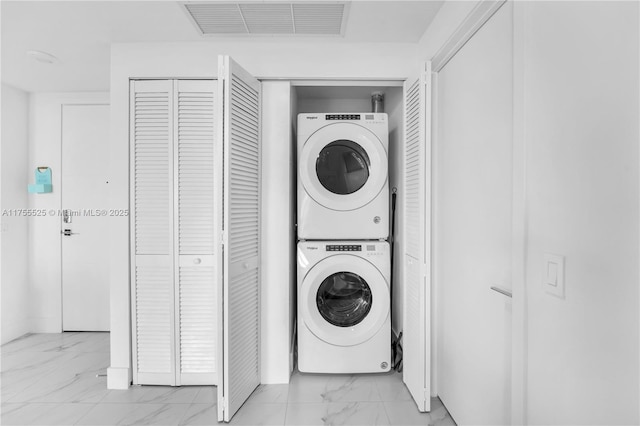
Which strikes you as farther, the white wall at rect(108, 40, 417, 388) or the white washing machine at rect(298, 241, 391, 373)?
the white washing machine at rect(298, 241, 391, 373)

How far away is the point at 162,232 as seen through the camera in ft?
7.50

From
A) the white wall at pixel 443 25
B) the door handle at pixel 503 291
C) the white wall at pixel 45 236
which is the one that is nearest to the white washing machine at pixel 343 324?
the door handle at pixel 503 291

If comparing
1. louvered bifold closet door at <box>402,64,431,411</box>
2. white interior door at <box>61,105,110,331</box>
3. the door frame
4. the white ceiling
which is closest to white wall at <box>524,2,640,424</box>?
the door frame

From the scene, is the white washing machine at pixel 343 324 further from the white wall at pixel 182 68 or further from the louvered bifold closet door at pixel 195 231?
the white wall at pixel 182 68

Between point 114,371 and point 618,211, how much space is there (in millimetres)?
2768

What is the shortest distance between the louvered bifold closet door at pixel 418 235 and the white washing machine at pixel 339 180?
0.86 feet

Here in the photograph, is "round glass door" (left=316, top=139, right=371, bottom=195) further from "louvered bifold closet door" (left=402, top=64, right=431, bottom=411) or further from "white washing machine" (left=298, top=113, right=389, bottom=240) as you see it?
"louvered bifold closet door" (left=402, top=64, right=431, bottom=411)

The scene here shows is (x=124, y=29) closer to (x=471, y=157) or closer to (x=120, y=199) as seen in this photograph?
(x=120, y=199)

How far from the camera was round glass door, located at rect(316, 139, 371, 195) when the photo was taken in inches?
A: 95.8

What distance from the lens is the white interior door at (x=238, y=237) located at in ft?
6.07

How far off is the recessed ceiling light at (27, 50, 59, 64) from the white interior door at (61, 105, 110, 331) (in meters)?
0.92

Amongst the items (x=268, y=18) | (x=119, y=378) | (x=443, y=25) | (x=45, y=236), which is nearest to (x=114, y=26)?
(x=268, y=18)

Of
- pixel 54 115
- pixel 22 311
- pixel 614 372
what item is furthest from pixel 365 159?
pixel 22 311

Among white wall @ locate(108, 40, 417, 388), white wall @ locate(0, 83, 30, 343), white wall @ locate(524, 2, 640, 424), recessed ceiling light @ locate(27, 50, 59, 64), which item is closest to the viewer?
white wall @ locate(524, 2, 640, 424)
